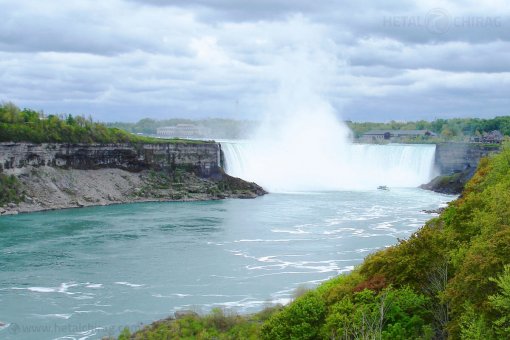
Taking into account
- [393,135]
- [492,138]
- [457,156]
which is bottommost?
[457,156]

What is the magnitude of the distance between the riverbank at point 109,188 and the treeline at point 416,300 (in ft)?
101

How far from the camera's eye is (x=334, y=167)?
73250 mm

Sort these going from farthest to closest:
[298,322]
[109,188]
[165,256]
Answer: [109,188] → [165,256] → [298,322]

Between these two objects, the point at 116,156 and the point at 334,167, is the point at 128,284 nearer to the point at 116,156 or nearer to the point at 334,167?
the point at 116,156

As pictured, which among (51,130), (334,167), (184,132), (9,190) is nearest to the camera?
(9,190)

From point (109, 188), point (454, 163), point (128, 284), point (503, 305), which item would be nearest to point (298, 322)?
point (503, 305)

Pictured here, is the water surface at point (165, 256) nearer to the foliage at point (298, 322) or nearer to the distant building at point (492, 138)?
the foliage at point (298, 322)

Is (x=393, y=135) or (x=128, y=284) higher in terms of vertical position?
(x=393, y=135)

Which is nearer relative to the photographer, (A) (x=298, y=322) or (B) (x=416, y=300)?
(B) (x=416, y=300)

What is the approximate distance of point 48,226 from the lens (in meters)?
37.5

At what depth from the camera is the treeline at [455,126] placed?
94525 millimetres

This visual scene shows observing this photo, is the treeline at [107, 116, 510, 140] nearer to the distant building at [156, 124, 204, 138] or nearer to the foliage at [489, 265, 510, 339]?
the distant building at [156, 124, 204, 138]

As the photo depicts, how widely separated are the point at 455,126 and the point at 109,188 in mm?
75372

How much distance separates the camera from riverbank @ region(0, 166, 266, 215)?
46.8 meters
